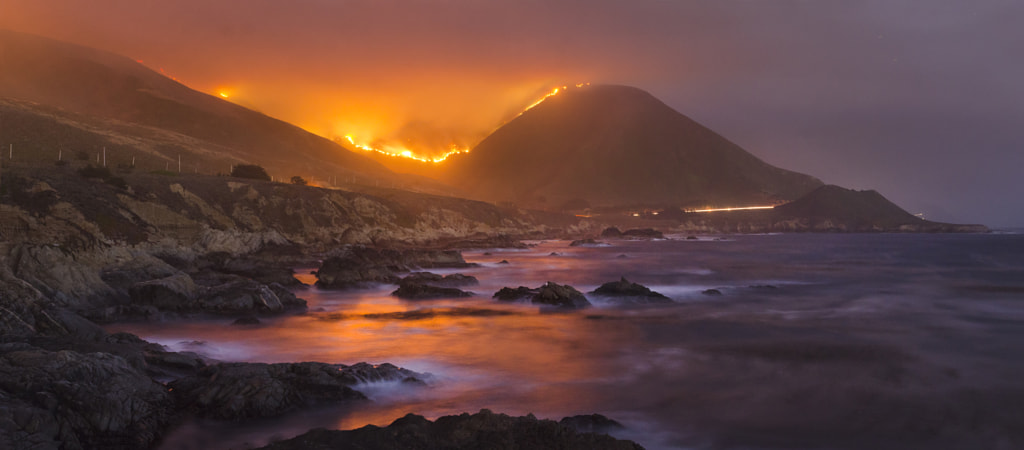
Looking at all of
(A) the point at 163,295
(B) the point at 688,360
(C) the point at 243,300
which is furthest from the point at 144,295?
(B) the point at 688,360

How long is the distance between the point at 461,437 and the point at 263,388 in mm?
4496

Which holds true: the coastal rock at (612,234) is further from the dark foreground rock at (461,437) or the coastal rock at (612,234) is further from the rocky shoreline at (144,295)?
the dark foreground rock at (461,437)

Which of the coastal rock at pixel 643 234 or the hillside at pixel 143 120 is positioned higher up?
the hillside at pixel 143 120

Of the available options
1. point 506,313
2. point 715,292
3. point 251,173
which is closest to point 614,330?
point 506,313

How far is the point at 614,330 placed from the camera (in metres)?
19.5

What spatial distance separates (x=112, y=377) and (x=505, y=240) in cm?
6197

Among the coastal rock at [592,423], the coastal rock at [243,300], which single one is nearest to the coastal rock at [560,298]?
the coastal rock at [243,300]

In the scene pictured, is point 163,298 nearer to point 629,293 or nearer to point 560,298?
point 560,298

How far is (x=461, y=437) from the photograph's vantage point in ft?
23.0

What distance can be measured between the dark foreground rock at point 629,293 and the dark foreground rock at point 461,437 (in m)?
18.5

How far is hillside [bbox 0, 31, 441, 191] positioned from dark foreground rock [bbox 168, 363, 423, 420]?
271 feet

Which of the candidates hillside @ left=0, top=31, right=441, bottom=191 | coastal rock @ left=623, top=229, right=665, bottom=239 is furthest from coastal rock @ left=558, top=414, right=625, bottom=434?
coastal rock @ left=623, top=229, right=665, bottom=239

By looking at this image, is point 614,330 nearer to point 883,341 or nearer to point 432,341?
point 432,341

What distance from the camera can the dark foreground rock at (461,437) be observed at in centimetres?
683
